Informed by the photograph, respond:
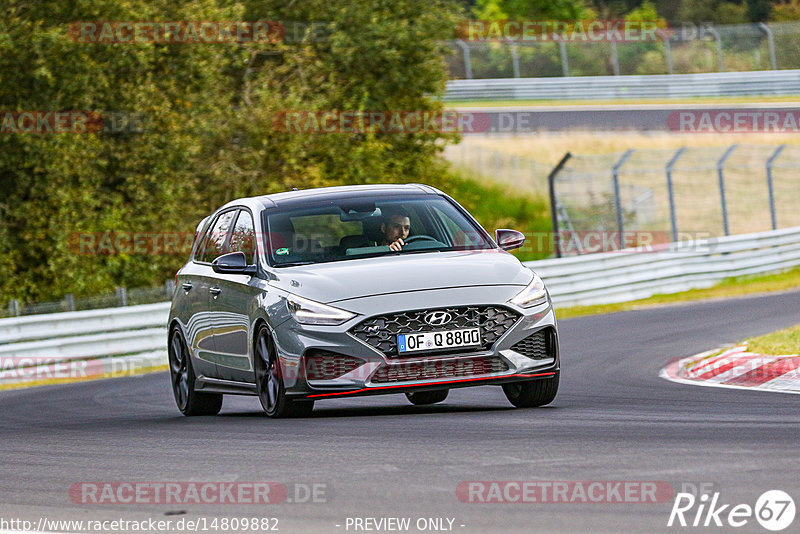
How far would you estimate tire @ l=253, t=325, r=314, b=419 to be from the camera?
984 centimetres

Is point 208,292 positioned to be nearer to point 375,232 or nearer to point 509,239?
point 375,232

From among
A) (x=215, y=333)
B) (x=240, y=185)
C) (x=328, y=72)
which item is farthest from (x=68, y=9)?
(x=215, y=333)

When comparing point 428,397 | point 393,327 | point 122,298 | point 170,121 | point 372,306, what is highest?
point 372,306

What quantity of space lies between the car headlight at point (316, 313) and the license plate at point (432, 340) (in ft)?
1.19

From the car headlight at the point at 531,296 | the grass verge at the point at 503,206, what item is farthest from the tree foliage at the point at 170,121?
the car headlight at the point at 531,296

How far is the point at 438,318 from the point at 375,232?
1375 mm

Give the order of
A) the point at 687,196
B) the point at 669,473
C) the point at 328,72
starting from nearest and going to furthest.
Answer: the point at 669,473 < the point at 328,72 < the point at 687,196

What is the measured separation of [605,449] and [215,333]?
4503 mm

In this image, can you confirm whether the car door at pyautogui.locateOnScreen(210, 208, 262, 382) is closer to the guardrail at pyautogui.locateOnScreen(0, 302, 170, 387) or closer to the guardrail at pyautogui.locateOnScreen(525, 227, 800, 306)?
the guardrail at pyautogui.locateOnScreen(0, 302, 170, 387)

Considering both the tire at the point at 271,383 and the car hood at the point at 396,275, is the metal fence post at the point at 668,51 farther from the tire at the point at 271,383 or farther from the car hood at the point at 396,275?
the tire at the point at 271,383

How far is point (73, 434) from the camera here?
10.2 meters

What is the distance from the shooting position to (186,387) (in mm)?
12094

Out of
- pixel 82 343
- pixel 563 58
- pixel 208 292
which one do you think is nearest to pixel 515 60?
pixel 563 58

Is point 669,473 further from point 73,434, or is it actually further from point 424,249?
point 73,434
